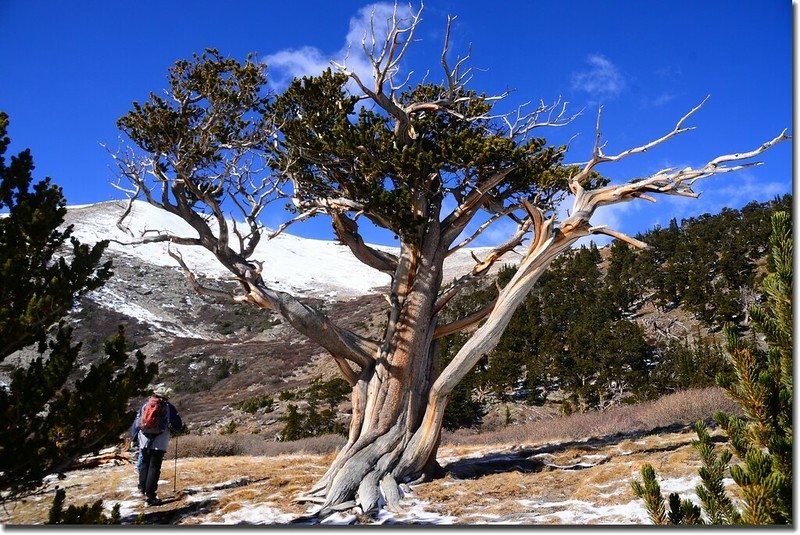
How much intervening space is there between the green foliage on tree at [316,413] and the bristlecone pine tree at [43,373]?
467 inches

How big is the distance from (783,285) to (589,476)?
15.5 ft

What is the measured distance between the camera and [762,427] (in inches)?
104

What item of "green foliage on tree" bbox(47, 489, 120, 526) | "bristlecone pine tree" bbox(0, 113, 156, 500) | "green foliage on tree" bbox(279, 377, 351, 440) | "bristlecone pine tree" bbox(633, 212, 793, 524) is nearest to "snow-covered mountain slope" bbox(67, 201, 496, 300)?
"green foliage on tree" bbox(279, 377, 351, 440)

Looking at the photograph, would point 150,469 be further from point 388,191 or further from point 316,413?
point 316,413

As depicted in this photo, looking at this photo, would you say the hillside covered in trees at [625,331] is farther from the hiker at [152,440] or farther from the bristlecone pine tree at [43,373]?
the bristlecone pine tree at [43,373]

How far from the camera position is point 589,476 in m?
6.64

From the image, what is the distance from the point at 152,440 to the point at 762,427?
6688 millimetres

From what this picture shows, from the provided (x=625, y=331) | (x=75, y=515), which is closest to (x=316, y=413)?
(x=625, y=331)

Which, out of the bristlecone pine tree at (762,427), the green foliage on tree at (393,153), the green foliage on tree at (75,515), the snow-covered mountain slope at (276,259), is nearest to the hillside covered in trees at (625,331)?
the green foliage on tree at (393,153)

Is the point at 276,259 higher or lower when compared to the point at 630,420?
higher

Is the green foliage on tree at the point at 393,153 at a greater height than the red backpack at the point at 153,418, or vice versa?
the green foliage on tree at the point at 393,153

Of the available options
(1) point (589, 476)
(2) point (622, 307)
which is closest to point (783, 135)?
(1) point (589, 476)

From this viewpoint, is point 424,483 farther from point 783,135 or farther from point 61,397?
point 783,135

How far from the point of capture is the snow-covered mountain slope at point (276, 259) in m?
47.1
